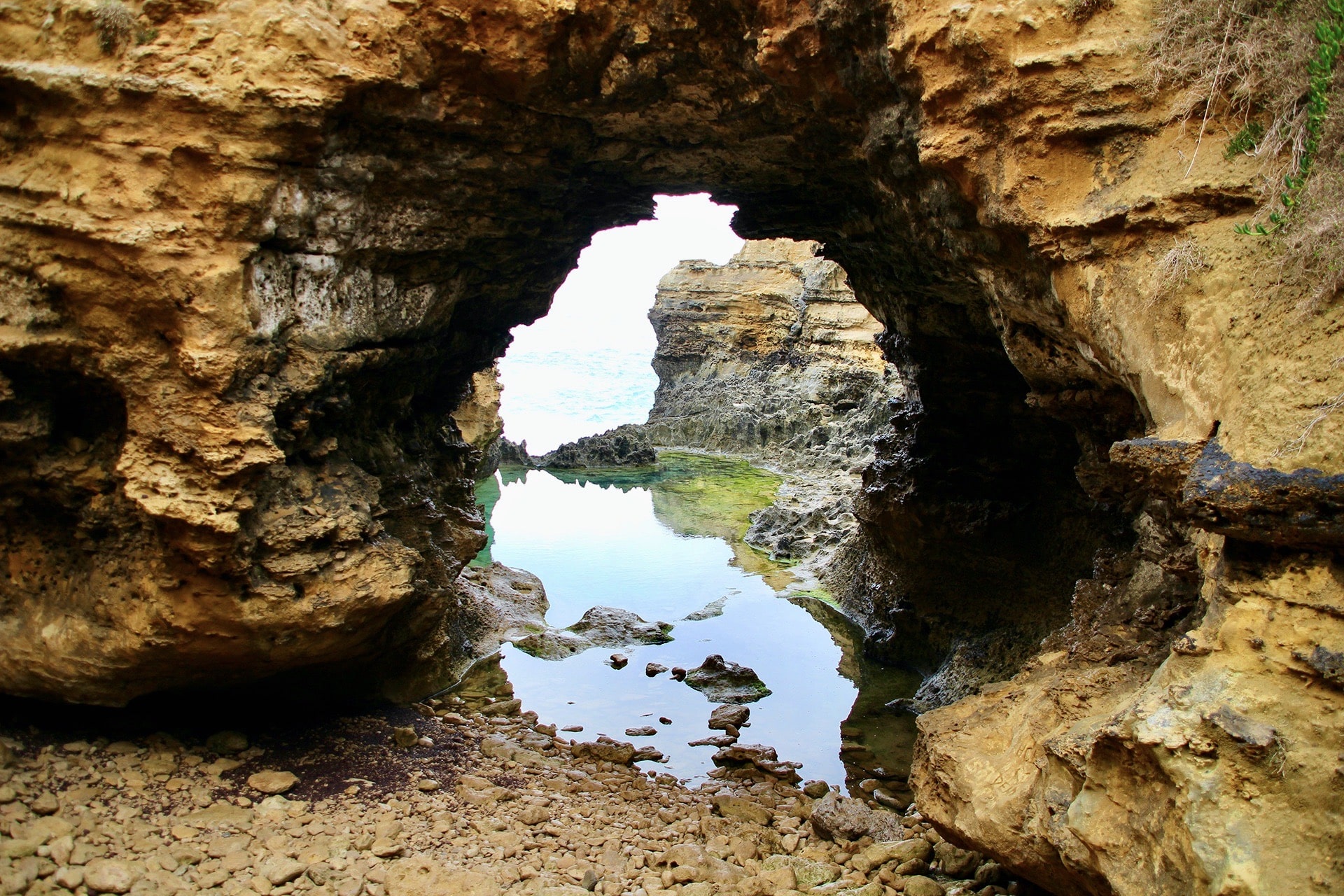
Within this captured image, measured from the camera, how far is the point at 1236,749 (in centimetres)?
273

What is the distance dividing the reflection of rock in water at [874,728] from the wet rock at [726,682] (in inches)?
36.1

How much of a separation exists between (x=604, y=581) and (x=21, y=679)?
7944mm

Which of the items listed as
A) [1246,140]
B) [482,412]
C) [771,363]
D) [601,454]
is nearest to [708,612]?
[482,412]

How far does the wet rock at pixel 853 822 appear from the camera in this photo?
5.31 meters

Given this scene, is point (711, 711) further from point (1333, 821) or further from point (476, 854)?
point (1333, 821)

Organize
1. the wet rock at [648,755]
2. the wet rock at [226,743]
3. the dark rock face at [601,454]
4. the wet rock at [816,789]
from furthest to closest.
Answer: the dark rock face at [601,454], the wet rock at [648,755], the wet rock at [816,789], the wet rock at [226,743]

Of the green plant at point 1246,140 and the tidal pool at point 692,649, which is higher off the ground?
the green plant at point 1246,140

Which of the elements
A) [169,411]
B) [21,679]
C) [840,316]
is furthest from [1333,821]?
[840,316]

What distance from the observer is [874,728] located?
7.66 meters

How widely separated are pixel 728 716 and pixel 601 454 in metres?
18.0

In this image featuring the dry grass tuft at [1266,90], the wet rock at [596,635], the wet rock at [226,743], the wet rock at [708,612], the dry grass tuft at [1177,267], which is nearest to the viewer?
the dry grass tuft at [1266,90]

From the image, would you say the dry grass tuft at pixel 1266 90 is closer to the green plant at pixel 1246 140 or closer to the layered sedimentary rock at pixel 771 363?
the green plant at pixel 1246 140

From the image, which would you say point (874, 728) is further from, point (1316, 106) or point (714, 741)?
point (1316, 106)

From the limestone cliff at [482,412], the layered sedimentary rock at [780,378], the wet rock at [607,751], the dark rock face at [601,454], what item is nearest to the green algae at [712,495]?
the layered sedimentary rock at [780,378]
